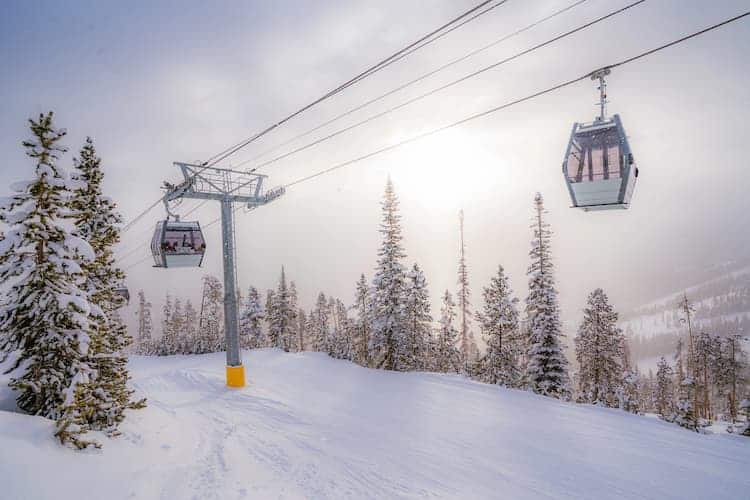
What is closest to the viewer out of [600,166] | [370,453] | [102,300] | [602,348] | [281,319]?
[600,166]

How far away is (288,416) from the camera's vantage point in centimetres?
1118

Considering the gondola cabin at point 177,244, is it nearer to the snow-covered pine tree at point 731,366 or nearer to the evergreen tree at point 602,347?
the evergreen tree at point 602,347

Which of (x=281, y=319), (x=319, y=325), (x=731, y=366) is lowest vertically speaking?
(x=731, y=366)

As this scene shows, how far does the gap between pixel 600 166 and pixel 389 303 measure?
19751 millimetres

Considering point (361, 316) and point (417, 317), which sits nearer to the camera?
point (417, 317)

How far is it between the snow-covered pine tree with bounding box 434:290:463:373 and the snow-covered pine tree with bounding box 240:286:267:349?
81.6 feet

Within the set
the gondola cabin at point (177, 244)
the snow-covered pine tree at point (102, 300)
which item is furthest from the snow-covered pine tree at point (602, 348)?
the snow-covered pine tree at point (102, 300)

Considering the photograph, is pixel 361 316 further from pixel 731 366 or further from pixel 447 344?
pixel 731 366

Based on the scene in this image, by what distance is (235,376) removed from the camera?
14898mm

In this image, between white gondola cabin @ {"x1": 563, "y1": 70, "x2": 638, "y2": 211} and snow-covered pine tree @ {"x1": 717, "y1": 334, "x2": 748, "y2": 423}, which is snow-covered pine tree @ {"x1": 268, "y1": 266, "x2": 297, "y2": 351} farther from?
snow-covered pine tree @ {"x1": 717, "y1": 334, "x2": 748, "y2": 423}

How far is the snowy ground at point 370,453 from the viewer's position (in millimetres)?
5949

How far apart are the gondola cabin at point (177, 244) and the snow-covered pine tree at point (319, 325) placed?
136 ft

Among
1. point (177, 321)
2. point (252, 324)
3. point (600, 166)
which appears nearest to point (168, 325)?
point (177, 321)

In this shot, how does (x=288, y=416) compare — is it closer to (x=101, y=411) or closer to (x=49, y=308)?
(x=101, y=411)
